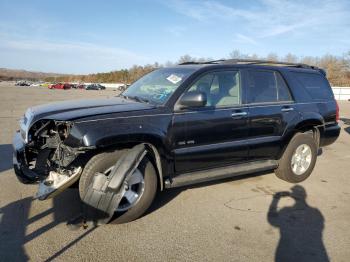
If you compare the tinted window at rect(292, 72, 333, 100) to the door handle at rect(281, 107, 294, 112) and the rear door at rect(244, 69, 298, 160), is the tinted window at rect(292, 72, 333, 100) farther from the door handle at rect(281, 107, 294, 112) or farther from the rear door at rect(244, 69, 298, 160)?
the door handle at rect(281, 107, 294, 112)

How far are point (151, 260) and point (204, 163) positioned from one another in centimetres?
169

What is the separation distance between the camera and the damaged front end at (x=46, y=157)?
3.83 metres

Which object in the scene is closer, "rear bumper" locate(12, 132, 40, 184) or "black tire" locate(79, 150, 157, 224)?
"black tire" locate(79, 150, 157, 224)

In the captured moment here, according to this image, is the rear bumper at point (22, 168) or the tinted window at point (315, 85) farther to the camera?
the tinted window at point (315, 85)

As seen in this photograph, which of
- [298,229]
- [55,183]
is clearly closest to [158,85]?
[55,183]

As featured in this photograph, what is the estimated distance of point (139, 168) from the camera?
412cm

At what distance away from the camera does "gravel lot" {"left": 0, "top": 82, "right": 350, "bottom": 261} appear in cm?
342

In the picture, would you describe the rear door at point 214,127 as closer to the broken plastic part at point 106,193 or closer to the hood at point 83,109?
the hood at point 83,109

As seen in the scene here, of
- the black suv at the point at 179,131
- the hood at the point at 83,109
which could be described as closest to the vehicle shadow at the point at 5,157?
the black suv at the point at 179,131

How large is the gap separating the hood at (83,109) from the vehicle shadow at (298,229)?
2115mm

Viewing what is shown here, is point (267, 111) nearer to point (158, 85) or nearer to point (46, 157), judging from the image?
point (158, 85)

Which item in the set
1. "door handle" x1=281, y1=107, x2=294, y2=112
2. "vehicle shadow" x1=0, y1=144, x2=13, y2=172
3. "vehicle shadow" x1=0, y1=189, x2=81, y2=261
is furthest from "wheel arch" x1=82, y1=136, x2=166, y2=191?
"vehicle shadow" x1=0, y1=144, x2=13, y2=172

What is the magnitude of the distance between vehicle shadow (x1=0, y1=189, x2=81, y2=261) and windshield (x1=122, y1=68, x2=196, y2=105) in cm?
167

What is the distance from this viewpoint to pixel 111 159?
395cm
